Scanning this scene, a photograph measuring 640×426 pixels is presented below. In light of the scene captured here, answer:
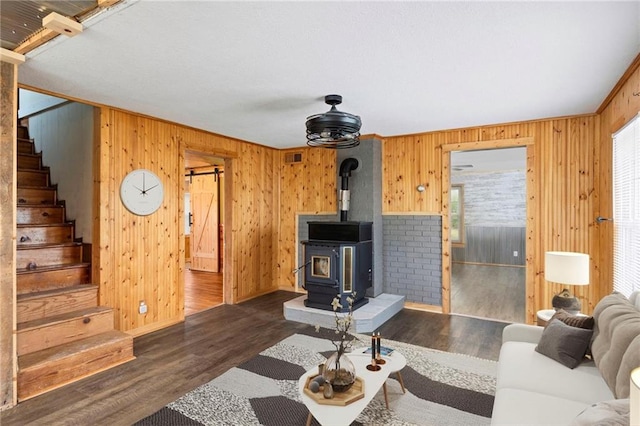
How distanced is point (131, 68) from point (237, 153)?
2744mm

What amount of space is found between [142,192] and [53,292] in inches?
52.6

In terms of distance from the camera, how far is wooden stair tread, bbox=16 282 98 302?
121 inches

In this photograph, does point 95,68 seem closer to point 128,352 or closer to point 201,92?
point 201,92

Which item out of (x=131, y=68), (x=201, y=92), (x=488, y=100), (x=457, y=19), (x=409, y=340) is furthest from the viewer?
(x=409, y=340)

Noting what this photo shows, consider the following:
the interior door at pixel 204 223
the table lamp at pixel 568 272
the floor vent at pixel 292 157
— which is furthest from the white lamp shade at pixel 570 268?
the interior door at pixel 204 223

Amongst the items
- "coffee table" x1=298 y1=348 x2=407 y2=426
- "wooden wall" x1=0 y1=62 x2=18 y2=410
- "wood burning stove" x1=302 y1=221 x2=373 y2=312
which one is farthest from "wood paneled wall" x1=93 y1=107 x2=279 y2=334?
"coffee table" x1=298 y1=348 x2=407 y2=426

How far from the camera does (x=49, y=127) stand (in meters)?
4.28

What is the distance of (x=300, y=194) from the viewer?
611 cm

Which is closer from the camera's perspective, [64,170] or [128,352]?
[128,352]

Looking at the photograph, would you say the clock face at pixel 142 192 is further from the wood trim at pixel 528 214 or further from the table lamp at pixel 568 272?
the table lamp at pixel 568 272

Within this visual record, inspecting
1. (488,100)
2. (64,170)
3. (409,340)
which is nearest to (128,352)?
(64,170)

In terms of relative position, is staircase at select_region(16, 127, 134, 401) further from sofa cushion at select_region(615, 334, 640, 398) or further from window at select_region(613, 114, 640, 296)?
window at select_region(613, 114, 640, 296)

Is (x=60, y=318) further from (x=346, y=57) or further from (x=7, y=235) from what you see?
(x=346, y=57)

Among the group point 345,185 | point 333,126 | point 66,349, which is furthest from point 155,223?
point 345,185
